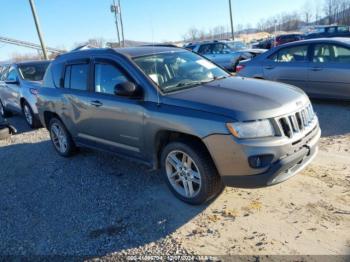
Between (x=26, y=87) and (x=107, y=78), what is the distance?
479cm

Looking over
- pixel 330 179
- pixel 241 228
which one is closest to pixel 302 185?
pixel 330 179

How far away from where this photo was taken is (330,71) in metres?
7.09

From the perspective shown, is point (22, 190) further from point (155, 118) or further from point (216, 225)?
point (216, 225)

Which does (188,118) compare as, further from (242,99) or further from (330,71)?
(330,71)

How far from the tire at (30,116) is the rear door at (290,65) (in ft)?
19.5

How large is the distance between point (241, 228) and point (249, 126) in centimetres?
103

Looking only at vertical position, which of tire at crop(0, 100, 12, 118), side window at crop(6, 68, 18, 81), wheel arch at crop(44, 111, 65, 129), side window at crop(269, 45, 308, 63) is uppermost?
side window at crop(6, 68, 18, 81)

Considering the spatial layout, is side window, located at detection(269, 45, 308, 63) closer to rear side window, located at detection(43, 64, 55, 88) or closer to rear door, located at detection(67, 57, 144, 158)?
rear door, located at detection(67, 57, 144, 158)

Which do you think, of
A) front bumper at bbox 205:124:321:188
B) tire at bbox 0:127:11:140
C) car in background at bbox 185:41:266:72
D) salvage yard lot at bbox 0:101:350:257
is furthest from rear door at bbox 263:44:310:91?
tire at bbox 0:127:11:140

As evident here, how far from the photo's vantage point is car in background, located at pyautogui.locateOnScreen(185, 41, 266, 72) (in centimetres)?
1478

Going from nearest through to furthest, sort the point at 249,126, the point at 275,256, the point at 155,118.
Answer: the point at 275,256, the point at 249,126, the point at 155,118

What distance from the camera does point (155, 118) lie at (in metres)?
3.71

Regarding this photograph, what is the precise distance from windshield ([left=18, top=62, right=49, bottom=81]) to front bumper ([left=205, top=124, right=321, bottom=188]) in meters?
6.98

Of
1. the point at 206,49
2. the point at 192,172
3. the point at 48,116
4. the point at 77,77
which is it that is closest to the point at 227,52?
the point at 206,49
